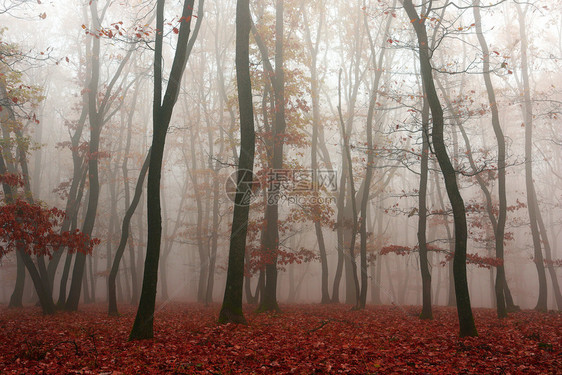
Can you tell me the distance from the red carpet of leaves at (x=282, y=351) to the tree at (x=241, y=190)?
0.59 meters

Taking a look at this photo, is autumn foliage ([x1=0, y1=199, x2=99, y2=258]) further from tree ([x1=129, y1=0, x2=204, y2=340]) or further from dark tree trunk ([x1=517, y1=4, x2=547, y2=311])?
dark tree trunk ([x1=517, y1=4, x2=547, y2=311])

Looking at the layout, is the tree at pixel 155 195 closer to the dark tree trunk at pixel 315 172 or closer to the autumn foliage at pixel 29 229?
the autumn foliage at pixel 29 229

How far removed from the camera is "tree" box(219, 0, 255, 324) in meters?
8.53

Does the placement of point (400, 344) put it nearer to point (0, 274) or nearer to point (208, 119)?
point (208, 119)

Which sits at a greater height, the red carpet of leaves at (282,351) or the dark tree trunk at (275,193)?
the dark tree trunk at (275,193)

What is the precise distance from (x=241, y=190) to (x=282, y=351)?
158 inches

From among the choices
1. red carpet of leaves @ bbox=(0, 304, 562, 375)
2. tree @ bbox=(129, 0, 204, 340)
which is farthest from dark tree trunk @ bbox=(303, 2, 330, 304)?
tree @ bbox=(129, 0, 204, 340)

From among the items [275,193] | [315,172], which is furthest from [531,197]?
[275,193]

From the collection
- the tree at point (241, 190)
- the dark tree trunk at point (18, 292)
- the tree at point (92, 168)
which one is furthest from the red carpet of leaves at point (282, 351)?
the dark tree trunk at point (18, 292)

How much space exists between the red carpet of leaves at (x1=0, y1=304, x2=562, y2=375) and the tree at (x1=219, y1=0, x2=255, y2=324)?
595mm

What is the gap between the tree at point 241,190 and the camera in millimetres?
8531

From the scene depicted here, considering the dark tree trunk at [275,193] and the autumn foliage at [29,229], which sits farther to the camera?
the dark tree trunk at [275,193]

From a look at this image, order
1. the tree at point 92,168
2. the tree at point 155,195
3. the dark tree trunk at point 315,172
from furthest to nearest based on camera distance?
the dark tree trunk at point 315,172 → the tree at point 92,168 → the tree at point 155,195

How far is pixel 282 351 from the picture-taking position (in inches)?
245
